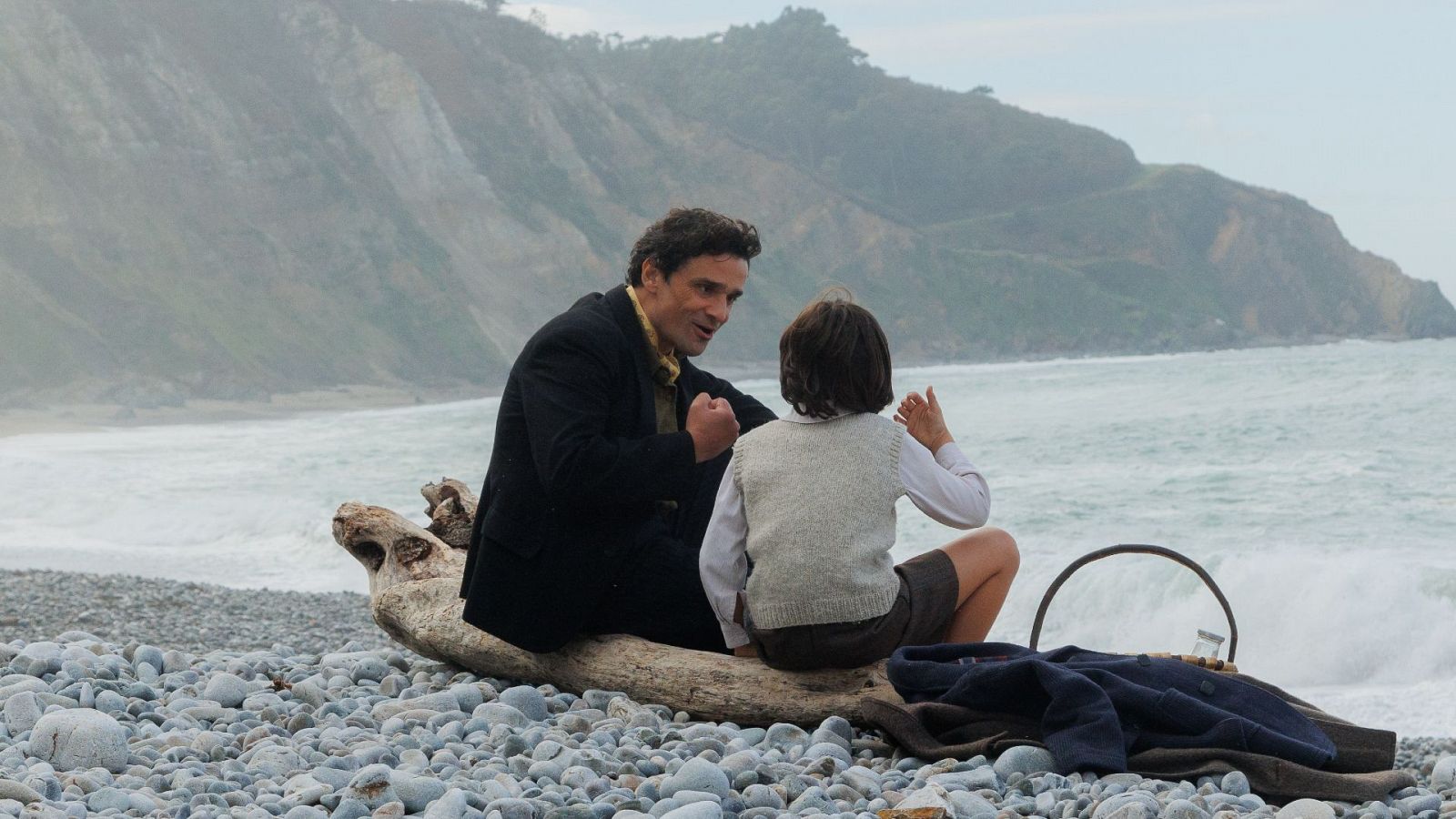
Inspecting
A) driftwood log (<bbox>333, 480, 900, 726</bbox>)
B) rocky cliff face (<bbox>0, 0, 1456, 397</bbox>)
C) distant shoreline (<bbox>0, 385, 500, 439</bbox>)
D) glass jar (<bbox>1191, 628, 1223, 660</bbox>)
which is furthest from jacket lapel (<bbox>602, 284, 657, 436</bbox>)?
rocky cliff face (<bbox>0, 0, 1456, 397</bbox>)

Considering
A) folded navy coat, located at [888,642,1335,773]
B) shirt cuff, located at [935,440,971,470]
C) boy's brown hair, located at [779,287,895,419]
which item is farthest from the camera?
shirt cuff, located at [935,440,971,470]

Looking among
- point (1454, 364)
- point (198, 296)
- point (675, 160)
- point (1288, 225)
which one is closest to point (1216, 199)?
point (1288, 225)

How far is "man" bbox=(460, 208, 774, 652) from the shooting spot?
3863 mm

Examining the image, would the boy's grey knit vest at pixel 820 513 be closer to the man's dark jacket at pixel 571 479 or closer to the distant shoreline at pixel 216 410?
the man's dark jacket at pixel 571 479

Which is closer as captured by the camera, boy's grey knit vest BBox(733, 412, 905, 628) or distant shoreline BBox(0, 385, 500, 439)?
boy's grey knit vest BBox(733, 412, 905, 628)

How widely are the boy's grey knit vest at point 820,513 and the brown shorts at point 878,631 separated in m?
0.06

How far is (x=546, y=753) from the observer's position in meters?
3.37

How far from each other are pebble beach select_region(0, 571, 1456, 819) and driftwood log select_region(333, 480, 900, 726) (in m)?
0.06

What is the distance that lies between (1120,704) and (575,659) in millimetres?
1630

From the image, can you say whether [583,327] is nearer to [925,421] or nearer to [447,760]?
[925,421]

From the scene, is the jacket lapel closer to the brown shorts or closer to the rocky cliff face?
the brown shorts

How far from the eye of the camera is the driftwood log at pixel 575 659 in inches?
156

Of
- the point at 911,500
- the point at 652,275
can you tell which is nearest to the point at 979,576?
the point at 911,500

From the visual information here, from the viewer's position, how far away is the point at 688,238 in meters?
4.04
